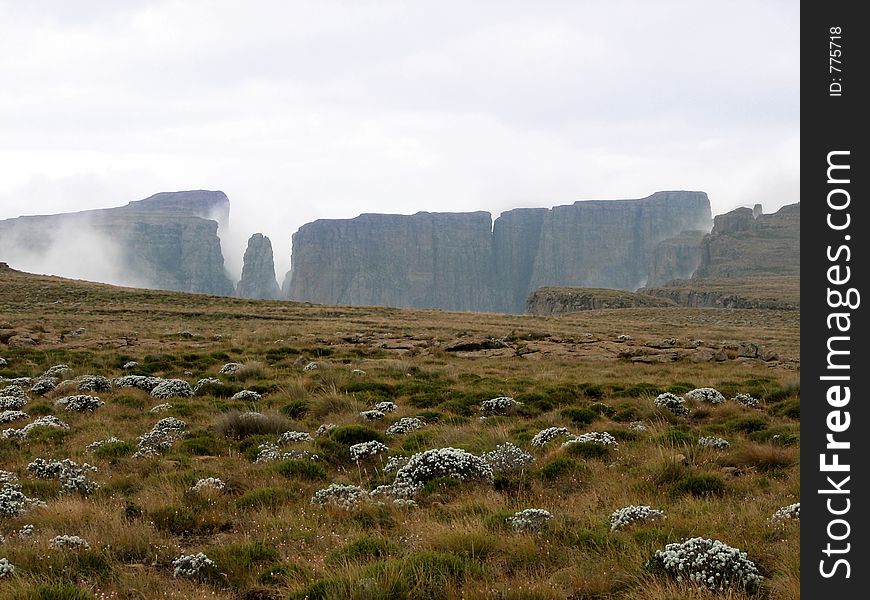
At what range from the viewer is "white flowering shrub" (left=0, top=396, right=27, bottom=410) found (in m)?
16.4

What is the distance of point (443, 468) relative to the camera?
10.1 meters

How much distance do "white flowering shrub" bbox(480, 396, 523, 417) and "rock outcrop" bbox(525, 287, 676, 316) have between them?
9353cm

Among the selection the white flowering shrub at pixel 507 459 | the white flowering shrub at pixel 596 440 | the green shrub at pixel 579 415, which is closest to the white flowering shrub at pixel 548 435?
the white flowering shrub at pixel 596 440

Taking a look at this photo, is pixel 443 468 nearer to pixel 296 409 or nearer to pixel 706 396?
pixel 296 409

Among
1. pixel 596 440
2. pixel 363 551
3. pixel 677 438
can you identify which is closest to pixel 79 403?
pixel 363 551

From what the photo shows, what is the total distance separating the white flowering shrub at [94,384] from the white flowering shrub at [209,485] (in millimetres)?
10536

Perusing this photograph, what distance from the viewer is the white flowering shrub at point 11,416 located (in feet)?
48.8

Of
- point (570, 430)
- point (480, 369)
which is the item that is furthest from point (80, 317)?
point (570, 430)

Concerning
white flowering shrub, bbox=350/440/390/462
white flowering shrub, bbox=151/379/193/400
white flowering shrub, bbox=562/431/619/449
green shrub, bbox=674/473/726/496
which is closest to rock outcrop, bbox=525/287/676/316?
white flowering shrub, bbox=151/379/193/400

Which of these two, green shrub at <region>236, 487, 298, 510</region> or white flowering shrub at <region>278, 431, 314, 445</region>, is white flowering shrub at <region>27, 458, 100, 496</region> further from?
white flowering shrub at <region>278, 431, 314, 445</region>

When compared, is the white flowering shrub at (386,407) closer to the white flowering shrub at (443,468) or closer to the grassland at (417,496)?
the grassland at (417,496)

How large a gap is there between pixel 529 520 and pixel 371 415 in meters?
7.76
